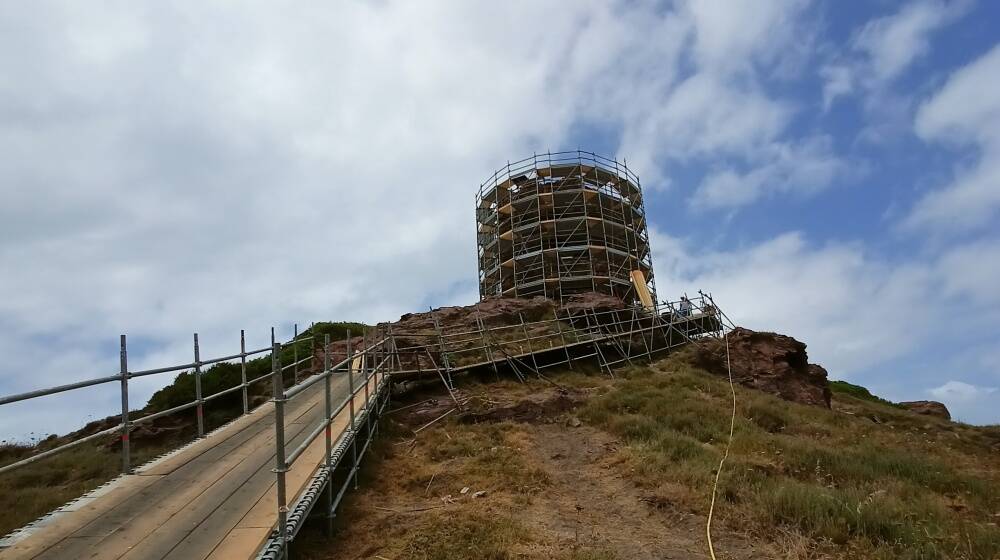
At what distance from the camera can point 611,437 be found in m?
12.6

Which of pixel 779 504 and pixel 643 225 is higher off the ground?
pixel 643 225

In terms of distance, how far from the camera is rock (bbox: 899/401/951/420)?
2723 centimetres

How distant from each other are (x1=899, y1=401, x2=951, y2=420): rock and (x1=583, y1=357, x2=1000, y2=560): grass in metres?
10.4

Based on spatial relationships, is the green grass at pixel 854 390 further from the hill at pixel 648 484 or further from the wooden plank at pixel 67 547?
the wooden plank at pixel 67 547

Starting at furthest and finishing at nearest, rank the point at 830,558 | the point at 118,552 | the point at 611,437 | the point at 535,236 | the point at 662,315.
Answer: the point at 535,236 < the point at 662,315 < the point at 611,437 < the point at 830,558 < the point at 118,552

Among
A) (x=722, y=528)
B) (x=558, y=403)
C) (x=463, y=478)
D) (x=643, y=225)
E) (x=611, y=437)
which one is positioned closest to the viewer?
(x=722, y=528)

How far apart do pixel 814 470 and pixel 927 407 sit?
23.7 m

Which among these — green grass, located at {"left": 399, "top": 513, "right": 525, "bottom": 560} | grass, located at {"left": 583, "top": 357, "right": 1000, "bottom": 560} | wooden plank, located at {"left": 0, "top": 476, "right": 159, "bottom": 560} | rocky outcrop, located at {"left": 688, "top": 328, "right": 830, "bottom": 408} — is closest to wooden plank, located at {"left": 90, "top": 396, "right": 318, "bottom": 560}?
wooden plank, located at {"left": 0, "top": 476, "right": 159, "bottom": 560}

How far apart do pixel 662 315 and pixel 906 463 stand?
14670mm

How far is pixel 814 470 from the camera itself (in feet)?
32.1

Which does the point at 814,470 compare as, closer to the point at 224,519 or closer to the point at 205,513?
the point at 224,519

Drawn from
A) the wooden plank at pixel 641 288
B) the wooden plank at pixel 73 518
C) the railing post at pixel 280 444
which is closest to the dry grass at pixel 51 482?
the wooden plank at pixel 73 518

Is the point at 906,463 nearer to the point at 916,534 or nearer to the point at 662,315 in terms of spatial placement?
the point at 916,534

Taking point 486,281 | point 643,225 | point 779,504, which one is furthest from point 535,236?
point 779,504
